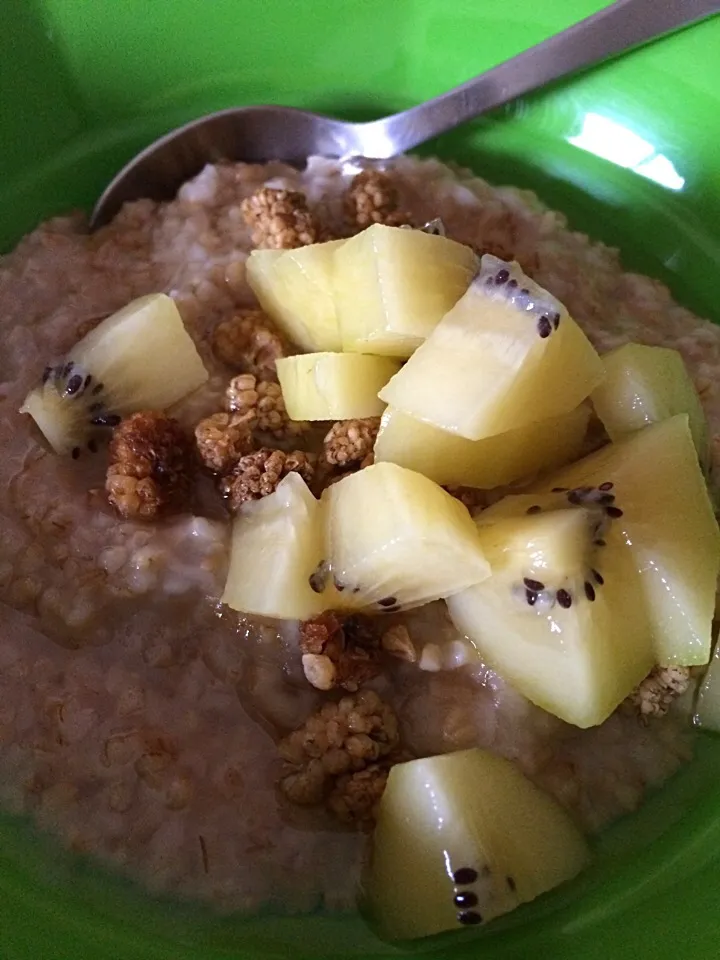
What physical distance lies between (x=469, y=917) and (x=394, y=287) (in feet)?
2.88

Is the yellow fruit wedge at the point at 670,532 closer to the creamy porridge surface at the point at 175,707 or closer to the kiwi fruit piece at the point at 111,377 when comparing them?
the creamy porridge surface at the point at 175,707

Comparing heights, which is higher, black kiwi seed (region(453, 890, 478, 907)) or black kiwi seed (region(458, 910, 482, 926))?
black kiwi seed (region(453, 890, 478, 907))

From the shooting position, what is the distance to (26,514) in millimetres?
1345

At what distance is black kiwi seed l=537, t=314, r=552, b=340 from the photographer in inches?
47.9

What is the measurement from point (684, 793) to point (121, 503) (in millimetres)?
940

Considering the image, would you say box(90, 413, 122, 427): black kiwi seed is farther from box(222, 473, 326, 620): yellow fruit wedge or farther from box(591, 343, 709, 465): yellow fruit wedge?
box(591, 343, 709, 465): yellow fruit wedge

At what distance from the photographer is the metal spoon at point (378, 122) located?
172cm

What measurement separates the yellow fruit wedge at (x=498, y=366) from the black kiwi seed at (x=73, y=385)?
0.51m

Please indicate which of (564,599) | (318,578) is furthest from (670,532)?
(318,578)

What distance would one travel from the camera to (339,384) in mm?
1361

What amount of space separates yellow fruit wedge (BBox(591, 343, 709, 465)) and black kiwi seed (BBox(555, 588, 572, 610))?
0.33m

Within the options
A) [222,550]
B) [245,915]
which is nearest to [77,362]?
Result: [222,550]

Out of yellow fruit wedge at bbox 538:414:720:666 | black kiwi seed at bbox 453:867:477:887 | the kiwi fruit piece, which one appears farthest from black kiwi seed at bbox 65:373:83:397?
black kiwi seed at bbox 453:867:477:887

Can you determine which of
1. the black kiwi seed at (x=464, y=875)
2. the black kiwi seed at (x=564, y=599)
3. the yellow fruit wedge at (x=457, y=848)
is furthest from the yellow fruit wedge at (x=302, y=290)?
the black kiwi seed at (x=464, y=875)
